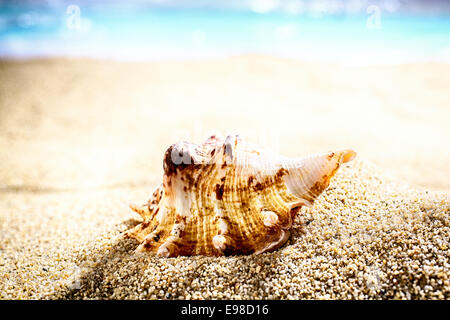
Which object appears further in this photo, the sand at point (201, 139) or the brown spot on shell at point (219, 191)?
the brown spot on shell at point (219, 191)

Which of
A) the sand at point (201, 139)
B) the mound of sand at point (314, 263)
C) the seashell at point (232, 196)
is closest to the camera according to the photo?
the mound of sand at point (314, 263)

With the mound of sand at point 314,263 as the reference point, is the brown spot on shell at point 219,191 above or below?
above

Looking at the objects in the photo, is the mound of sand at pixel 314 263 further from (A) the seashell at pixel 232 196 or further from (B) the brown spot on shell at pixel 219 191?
(B) the brown spot on shell at pixel 219 191

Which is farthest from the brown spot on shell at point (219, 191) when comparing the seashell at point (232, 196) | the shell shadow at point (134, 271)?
the shell shadow at point (134, 271)

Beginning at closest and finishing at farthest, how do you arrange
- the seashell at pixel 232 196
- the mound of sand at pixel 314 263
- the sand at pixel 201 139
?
the mound of sand at pixel 314 263 < the sand at pixel 201 139 < the seashell at pixel 232 196

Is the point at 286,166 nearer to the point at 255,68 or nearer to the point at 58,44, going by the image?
the point at 255,68

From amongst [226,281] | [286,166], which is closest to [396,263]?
[286,166]
